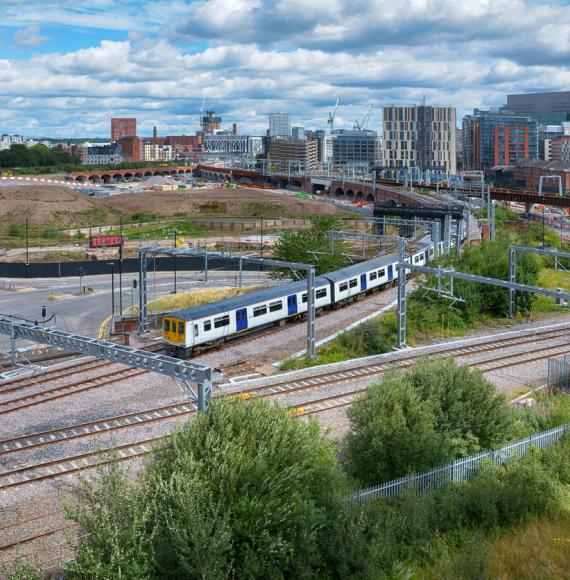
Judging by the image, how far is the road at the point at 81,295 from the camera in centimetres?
3828

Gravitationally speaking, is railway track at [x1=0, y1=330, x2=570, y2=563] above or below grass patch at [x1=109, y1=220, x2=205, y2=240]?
below

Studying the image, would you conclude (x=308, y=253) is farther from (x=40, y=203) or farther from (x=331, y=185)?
(x=331, y=185)

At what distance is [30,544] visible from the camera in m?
14.1

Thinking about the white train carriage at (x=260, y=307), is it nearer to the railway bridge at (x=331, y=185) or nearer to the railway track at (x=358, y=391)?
the railway track at (x=358, y=391)

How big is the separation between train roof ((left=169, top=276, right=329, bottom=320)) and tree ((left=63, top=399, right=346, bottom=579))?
1542 cm

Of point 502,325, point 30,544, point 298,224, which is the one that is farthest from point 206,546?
point 298,224

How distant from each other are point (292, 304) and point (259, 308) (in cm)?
224

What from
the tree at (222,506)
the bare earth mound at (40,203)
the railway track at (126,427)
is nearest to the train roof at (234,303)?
the railway track at (126,427)

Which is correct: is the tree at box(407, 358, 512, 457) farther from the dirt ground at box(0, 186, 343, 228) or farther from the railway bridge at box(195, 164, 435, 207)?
the dirt ground at box(0, 186, 343, 228)

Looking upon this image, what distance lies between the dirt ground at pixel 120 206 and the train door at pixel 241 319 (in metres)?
64.4

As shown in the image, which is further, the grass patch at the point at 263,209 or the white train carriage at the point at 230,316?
the grass patch at the point at 263,209

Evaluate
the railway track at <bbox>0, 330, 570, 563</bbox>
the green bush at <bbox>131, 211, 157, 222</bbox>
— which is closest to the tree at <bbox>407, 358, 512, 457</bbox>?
the railway track at <bbox>0, 330, 570, 563</bbox>

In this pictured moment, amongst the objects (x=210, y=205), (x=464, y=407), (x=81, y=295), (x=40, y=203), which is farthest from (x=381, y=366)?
(x=210, y=205)

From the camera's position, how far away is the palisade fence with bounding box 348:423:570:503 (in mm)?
14210
